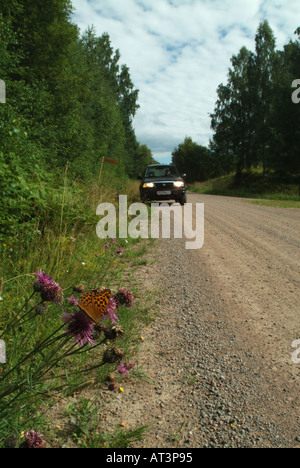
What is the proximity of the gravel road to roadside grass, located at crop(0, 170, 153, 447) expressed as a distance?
19 cm

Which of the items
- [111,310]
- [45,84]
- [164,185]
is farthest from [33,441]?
[45,84]

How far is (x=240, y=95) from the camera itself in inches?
1491

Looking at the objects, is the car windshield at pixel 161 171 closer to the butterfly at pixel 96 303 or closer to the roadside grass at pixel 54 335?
the roadside grass at pixel 54 335

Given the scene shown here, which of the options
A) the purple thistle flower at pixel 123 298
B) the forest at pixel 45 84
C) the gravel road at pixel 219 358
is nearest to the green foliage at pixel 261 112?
Result: the forest at pixel 45 84

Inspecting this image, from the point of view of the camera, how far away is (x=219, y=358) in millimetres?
2678

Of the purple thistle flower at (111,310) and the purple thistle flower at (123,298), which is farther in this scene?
the purple thistle flower at (123,298)

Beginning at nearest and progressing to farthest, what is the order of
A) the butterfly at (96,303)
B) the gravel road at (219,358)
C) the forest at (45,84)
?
the butterfly at (96,303), the gravel road at (219,358), the forest at (45,84)

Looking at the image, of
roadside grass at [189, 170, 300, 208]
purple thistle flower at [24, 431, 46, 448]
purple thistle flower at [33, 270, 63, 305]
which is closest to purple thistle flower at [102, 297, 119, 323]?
purple thistle flower at [33, 270, 63, 305]

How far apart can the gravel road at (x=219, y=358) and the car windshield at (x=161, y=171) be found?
9.01m

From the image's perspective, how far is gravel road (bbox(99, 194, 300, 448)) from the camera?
1.94 metres

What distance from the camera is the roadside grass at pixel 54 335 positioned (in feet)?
5.34

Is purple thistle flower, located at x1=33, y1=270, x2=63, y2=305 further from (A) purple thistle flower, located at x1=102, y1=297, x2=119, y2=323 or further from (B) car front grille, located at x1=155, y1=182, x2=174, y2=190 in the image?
(B) car front grille, located at x1=155, y1=182, x2=174, y2=190

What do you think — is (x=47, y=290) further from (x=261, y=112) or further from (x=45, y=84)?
(x=261, y=112)

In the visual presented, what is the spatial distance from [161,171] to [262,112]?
25374 millimetres
